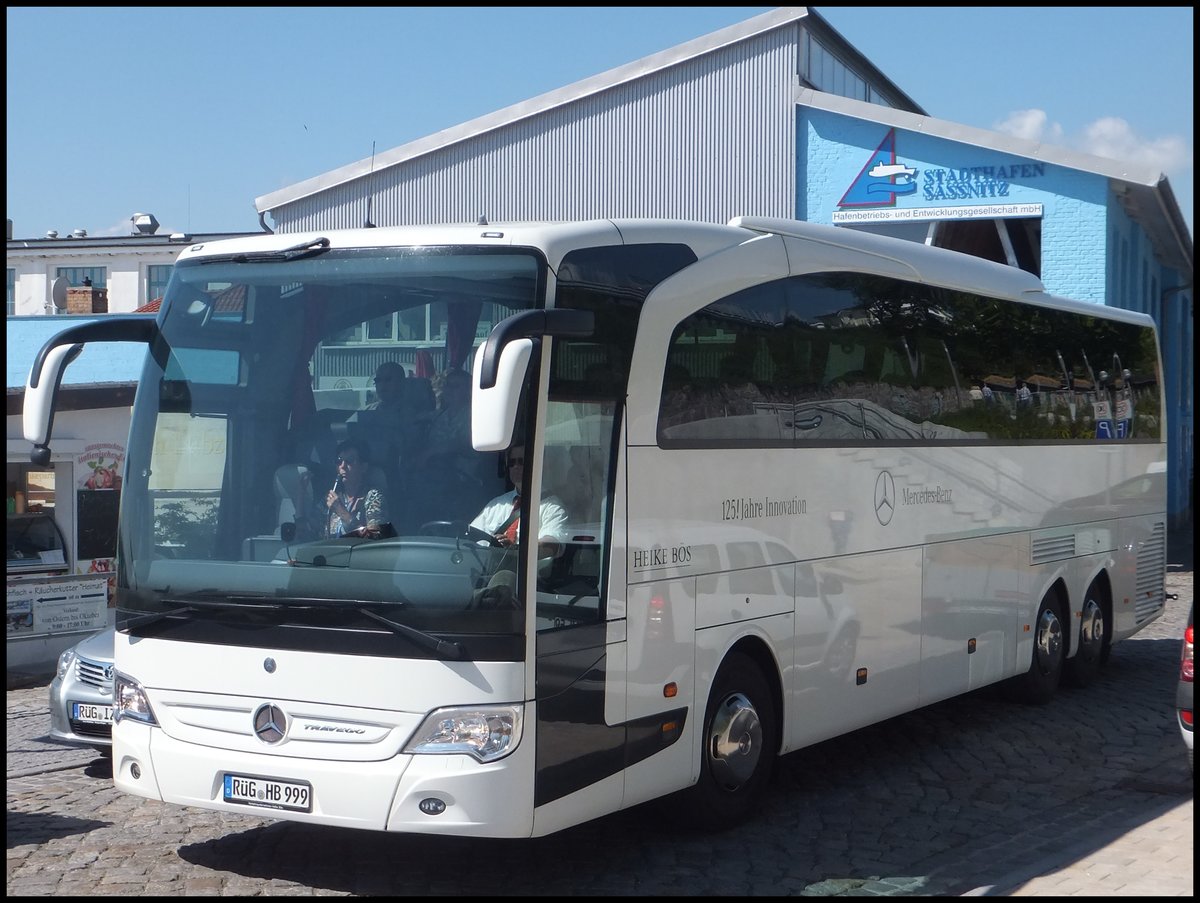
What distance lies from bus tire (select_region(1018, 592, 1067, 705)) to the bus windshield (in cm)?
739

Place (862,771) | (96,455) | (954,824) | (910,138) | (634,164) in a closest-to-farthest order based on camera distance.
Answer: (954,824), (862,771), (96,455), (910,138), (634,164)

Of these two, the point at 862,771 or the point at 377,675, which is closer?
the point at 377,675

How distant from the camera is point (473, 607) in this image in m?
6.30

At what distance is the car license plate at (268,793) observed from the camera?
21.1 ft

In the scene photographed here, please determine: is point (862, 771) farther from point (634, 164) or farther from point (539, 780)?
point (634, 164)

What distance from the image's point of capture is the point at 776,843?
787 centimetres

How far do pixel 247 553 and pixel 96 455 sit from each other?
402 inches

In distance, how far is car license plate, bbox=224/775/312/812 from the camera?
645cm

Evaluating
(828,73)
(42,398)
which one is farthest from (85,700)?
(828,73)

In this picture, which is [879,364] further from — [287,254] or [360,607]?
[360,607]

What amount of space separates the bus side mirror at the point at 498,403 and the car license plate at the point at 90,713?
4.83 m

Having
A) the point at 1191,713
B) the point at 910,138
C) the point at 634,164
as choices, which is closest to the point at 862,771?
the point at 1191,713

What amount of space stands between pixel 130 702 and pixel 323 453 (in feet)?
5.44

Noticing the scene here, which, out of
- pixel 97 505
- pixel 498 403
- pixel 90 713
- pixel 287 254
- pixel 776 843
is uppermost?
pixel 287 254
